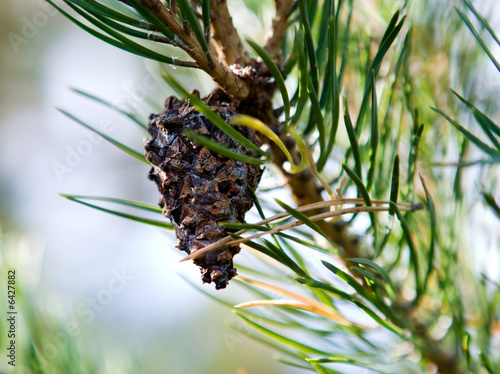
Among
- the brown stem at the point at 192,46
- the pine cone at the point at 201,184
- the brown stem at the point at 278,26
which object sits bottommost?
the pine cone at the point at 201,184

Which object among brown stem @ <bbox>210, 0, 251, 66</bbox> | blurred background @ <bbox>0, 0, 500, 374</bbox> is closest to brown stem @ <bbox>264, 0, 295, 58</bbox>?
brown stem @ <bbox>210, 0, 251, 66</bbox>

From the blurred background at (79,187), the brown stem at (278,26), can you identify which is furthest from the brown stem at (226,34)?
the blurred background at (79,187)

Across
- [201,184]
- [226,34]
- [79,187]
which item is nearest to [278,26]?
[226,34]

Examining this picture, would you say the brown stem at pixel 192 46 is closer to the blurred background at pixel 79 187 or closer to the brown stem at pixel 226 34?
the brown stem at pixel 226 34

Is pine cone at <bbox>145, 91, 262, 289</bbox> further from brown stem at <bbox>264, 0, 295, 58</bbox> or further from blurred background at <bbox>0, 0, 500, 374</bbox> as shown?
blurred background at <bbox>0, 0, 500, 374</bbox>

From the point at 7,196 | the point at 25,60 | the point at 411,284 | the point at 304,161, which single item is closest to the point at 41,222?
the point at 7,196
